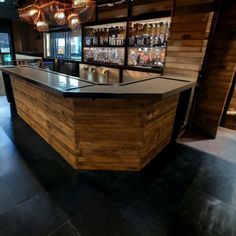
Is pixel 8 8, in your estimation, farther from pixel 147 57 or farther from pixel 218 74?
pixel 218 74

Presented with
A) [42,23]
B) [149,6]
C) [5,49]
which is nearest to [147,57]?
[149,6]

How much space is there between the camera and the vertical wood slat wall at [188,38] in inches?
108

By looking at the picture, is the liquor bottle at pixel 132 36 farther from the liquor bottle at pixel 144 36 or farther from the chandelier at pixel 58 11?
the chandelier at pixel 58 11

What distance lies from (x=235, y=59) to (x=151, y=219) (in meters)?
2.78

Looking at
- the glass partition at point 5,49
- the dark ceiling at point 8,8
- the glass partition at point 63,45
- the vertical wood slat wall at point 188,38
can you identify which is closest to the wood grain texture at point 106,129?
the vertical wood slat wall at point 188,38

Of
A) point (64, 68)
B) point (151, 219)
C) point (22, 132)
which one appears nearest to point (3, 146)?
point (22, 132)

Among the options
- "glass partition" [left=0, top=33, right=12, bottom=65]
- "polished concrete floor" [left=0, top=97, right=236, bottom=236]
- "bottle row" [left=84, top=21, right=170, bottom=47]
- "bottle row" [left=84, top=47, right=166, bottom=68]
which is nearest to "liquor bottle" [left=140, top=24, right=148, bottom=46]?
"bottle row" [left=84, top=21, right=170, bottom=47]

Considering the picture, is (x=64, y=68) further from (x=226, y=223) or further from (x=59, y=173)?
(x=226, y=223)

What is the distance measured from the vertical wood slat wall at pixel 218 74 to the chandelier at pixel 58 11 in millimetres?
2087

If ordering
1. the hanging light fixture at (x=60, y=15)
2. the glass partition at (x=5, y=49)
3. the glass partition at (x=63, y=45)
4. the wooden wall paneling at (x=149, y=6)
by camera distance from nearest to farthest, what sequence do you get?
the wooden wall paneling at (x=149, y=6)
the hanging light fixture at (x=60, y=15)
the glass partition at (x=63, y=45)
the glass partition at (x=5, y=49)

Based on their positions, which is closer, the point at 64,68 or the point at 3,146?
the point at 3,146

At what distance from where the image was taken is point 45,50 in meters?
6.57

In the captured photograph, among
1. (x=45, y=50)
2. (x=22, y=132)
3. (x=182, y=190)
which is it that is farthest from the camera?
(x=45, y=50)

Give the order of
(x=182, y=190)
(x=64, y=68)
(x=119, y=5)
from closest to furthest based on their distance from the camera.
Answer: (x=182, y=190) < (x=119, y=5) < (x=64, y=68)
